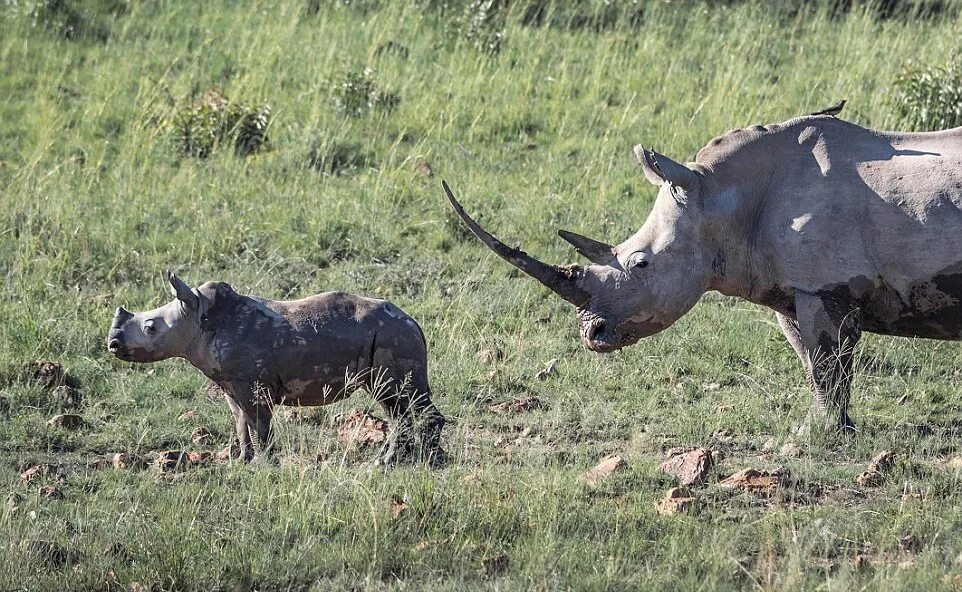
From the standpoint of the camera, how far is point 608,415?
8.34 m

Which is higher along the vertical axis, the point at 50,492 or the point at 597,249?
the point at 597,249

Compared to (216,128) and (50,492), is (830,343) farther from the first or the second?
(216,128)

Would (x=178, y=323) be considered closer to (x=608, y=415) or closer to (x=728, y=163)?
(x=608, y=415)

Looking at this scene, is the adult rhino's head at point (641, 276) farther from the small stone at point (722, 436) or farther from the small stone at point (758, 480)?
the small stone at point (758, 480)

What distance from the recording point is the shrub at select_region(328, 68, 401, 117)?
43.9 feet

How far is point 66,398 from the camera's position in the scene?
28.2ft

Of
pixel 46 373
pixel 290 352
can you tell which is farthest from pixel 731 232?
pixel 46 373

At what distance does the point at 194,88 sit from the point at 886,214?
8.33 m

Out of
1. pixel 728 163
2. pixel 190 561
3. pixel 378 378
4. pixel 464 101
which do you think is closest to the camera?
pixel 190 561

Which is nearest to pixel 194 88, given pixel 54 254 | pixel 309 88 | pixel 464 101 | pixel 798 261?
pixel 309 88

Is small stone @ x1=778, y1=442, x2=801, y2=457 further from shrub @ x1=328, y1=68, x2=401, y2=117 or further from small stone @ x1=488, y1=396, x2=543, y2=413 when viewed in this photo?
shrub @ x1=328, y1=68, x2=401, y2=117

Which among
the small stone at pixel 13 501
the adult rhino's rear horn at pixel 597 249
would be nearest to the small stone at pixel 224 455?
the small stone at pixel 13 501

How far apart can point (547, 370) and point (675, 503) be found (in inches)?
98.4

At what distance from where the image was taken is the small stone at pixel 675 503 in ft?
22.0
